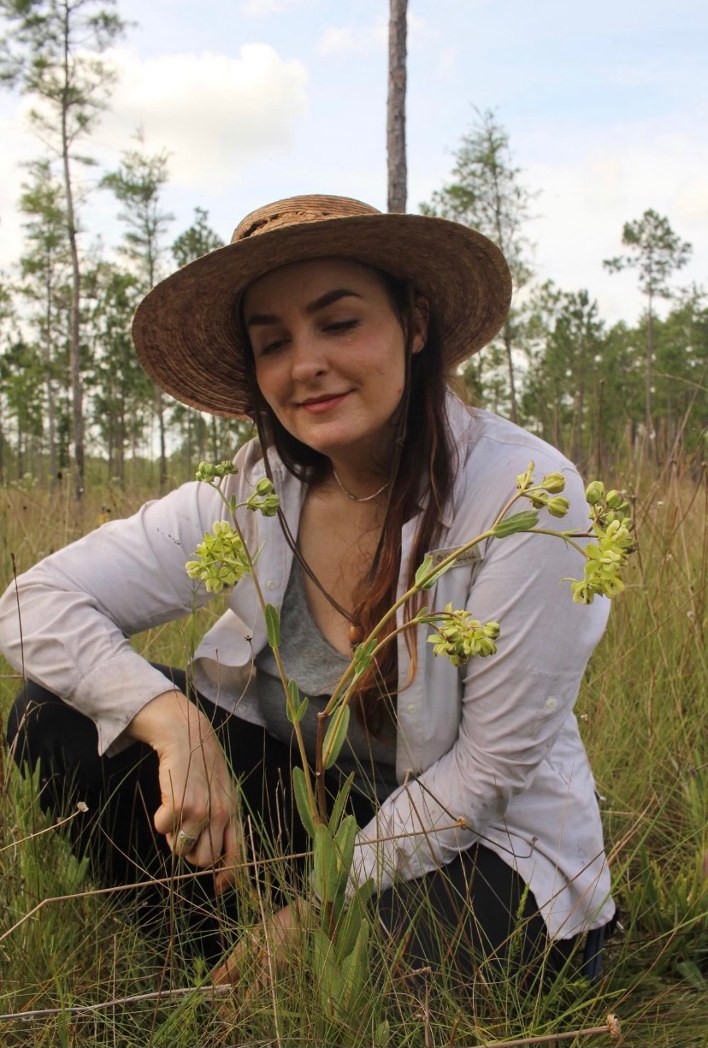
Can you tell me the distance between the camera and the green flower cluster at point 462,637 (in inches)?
35.8

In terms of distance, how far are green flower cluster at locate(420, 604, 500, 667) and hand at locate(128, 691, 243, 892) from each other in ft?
1.96

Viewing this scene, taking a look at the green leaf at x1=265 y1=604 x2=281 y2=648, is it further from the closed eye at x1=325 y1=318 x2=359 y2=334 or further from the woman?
the closed eye at x1=325 y1=318 x2=359 y2=334

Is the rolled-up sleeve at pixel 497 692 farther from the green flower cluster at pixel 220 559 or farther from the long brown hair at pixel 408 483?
the green flower cluster at pixel 220 559

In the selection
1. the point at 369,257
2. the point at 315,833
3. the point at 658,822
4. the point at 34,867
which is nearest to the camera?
the point at 315,833

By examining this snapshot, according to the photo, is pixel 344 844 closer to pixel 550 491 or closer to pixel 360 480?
pixel 550 491

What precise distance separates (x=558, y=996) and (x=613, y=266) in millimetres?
35282

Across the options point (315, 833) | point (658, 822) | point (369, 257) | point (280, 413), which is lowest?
point (658, 822)

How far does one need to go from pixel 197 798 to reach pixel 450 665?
462 mm

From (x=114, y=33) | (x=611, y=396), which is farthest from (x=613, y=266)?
(x=114, y=33)

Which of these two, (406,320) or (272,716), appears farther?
(272,716)

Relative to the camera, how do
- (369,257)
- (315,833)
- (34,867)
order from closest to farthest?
(315,833) → (34,867) → (369,257)

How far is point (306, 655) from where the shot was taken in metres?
1.78

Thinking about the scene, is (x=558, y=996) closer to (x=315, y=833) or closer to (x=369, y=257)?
(x=315, y=833)

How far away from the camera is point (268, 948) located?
113cm
